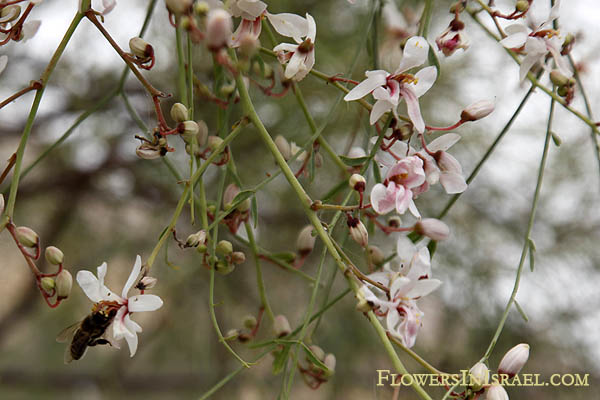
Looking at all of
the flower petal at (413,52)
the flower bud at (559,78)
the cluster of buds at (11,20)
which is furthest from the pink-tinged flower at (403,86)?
the cluster of buds at (11,20)

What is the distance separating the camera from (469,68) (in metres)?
0.92

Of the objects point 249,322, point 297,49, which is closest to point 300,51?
point 297,49

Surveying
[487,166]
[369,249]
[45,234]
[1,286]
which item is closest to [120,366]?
[45,234]

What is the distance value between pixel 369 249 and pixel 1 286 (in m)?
1.10

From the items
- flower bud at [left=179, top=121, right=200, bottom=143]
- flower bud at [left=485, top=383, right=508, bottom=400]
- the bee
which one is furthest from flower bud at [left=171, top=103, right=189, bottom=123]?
flower bud at [left=485, top=383, right=508, bottom=400]

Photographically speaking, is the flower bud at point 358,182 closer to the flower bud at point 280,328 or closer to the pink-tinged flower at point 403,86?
the pink-tinged flower at point 403,86

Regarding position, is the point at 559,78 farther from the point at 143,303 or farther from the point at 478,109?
the point at 143,303

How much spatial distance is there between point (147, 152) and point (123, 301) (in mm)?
80

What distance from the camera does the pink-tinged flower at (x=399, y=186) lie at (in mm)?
306

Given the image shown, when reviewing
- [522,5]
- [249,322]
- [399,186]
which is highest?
[522,5]

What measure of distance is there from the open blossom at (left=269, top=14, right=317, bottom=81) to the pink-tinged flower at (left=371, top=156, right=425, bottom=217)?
74mm

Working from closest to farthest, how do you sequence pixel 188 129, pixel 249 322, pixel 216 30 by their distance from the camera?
pixel 216 30, pixel 188 129, pixel 249 322

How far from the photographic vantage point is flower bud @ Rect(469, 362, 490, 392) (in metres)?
0.30

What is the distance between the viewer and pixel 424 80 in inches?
13.2
